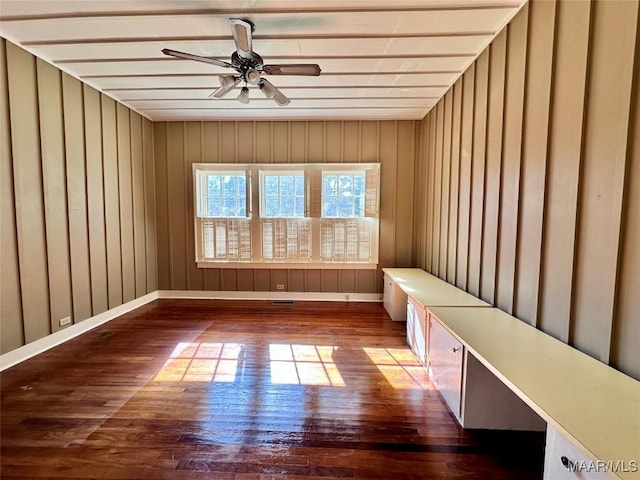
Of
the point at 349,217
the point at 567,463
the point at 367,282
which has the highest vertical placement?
the point at 349,217

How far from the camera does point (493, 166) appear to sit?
8.32ft

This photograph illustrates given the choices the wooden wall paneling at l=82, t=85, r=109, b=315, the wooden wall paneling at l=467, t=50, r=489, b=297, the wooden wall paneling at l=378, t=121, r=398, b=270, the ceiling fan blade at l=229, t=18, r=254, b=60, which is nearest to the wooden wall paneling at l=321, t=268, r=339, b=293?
the wooden wall paneling at l=378, t=121, r=398, b=270

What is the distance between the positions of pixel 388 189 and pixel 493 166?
7.10 feet

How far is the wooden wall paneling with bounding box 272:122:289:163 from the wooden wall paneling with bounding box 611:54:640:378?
3.98 metres

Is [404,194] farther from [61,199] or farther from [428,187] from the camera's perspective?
[61,199]

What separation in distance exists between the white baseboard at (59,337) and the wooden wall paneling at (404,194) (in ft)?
14.3

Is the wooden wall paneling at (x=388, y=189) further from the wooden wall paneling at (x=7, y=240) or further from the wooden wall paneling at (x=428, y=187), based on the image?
the wooden wall paneling at (x=7, y=240)

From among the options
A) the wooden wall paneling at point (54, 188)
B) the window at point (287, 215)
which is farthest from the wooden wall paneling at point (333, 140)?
the wooden wall paneling at point (54, 188)

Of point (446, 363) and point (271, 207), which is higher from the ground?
point (271, 207)

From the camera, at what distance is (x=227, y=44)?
2.60 m

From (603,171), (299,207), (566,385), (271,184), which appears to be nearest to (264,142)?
(271,184)

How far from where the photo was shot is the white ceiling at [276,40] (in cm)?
217

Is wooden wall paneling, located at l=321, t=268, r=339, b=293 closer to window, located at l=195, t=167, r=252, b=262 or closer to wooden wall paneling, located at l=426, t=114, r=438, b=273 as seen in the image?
window, located at l=195, t=167, r=252, b=262

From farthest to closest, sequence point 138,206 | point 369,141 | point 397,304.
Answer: point 369,141 < point 138,206 < point 397,304
